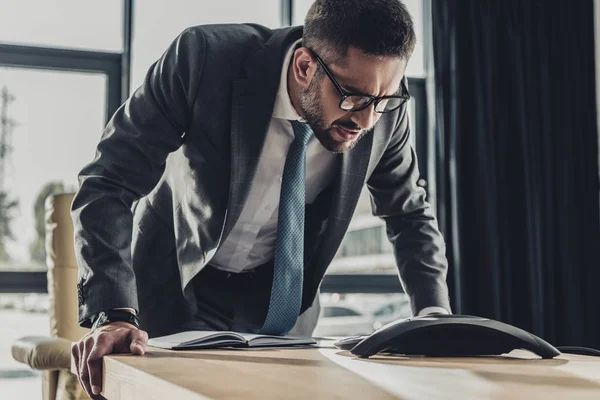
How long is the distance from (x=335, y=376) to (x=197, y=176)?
684 millimetres

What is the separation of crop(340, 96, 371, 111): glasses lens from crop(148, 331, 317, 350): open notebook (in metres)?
0.43

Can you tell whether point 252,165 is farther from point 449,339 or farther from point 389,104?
point 449,339

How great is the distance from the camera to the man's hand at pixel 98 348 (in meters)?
0.89

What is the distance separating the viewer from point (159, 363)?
0.78m

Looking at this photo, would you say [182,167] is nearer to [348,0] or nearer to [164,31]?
[348,0]

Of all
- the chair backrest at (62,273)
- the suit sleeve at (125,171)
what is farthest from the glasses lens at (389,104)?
the chair backrest at (62,273)

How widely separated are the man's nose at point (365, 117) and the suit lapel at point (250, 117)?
153mm

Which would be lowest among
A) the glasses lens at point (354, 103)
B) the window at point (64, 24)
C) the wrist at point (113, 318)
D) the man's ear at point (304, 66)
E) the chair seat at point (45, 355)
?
the chair seat at point (45, 355)

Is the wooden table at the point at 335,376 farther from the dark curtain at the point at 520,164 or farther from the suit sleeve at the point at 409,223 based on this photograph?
the dark curtain at the point at 520,164

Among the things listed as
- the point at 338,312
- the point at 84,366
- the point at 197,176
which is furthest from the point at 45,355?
the point at 338,312

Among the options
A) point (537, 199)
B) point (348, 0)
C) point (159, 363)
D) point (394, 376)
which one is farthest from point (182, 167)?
point (537, 199)

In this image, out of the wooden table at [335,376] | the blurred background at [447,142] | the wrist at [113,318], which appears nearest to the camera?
the wooden table at [335,376]

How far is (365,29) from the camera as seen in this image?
127cm

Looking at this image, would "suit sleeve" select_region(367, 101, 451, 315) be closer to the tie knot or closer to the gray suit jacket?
the gray suit jacket
